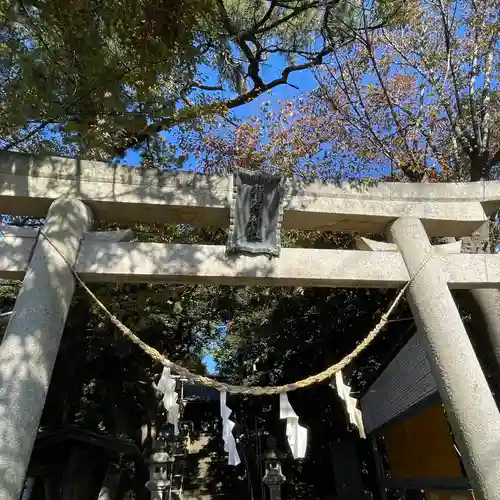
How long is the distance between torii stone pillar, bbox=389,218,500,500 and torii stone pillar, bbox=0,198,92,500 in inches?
131

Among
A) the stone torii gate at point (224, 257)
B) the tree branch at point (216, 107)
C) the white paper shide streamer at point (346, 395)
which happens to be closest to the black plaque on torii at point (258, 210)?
the stone torii gate at point (224, 257)

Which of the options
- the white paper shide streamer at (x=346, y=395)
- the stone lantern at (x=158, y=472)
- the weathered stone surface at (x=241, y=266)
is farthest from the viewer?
the stone lantern at (x=158, y=472)

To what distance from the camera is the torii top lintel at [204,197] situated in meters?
4.55

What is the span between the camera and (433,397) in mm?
5012

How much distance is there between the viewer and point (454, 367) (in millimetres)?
4105

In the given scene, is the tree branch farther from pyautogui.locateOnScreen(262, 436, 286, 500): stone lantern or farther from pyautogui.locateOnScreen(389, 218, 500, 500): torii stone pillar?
pyautogui.locateOnScreen(262, 436, 286, 500): stone lantern

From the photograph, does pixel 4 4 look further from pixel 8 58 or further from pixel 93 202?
pixel 93 202

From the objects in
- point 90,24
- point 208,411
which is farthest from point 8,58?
point 208,411

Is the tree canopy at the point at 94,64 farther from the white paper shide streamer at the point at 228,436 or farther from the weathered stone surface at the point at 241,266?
the white paper shide streamer at the point at 228,436

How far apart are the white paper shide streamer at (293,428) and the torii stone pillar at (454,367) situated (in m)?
1.54

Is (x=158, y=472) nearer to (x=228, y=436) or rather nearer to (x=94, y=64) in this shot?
(x=228, y=436)

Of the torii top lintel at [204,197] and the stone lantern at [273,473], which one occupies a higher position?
the torii top lintel at [204,197]

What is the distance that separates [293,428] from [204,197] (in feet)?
8.69

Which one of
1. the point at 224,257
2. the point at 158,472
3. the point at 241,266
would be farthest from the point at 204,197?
the point at 158,472
